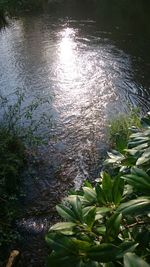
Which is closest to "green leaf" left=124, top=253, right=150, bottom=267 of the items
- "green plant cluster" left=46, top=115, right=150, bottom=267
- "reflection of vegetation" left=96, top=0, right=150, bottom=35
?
"green plant cluster" left=46, top=115, right=150, bottom=267

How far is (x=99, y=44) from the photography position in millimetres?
10633

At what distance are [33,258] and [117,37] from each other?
8775 millimetres

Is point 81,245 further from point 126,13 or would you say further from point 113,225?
point 126,13

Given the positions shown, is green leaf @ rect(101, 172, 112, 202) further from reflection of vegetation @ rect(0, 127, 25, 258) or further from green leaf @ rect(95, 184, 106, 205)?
reflection of vegetation @ rect(0, 127, 25, 258)

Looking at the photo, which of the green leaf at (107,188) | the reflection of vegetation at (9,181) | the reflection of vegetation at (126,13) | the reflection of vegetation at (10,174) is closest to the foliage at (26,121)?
the reflection of vegetation at (10,174)

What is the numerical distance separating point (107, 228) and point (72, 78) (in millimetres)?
7415

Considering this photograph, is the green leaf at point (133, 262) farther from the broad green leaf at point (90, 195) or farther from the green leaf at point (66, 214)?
the broad green leaf at point (90, 195)

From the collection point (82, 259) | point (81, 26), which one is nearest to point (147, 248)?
point (82, 259)

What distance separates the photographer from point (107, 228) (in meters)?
1.31

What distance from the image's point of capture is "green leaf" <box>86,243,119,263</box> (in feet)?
3.96

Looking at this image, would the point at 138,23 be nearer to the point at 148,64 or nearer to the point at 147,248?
the point at 148,64

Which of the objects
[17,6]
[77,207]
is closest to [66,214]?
[77,207]

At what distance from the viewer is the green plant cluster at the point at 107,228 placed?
1.22 meters

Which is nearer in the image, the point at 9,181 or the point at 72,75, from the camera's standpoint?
the point at 9,181
